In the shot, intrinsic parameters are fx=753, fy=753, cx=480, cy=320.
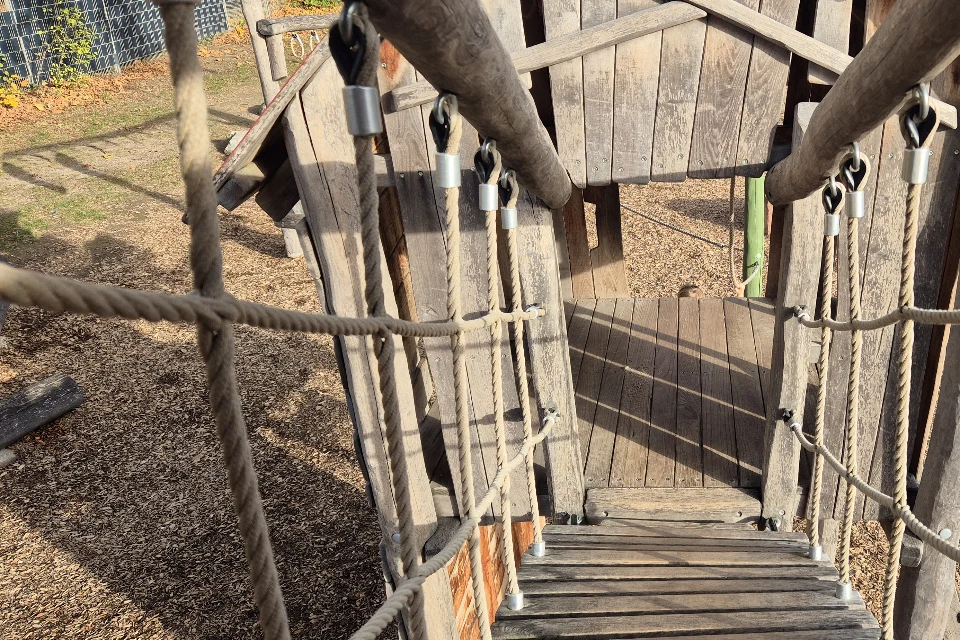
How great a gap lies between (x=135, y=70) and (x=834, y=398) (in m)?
14.9

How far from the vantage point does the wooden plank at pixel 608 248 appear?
5.64 metres

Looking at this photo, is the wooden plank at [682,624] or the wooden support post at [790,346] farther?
the wooden support post at [790,346]

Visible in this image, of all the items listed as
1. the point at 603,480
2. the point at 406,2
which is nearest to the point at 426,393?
the point at 603,480

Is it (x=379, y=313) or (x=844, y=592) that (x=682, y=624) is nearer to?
(x=844, y=592)

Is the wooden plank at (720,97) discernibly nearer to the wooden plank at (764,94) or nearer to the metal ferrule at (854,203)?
Answer: the wooden plank at (764,94)

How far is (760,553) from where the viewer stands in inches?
96.0

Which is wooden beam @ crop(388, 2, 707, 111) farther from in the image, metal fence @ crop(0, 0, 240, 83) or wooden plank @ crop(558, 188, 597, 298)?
metal fence @ crop(0, 0, 240, 83)

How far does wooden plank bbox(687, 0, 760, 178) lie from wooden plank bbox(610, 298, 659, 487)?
1366mm

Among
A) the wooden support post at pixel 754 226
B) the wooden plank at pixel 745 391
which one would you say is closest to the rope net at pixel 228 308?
the wooden plank at pixel 745 391

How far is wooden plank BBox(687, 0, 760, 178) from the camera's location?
2.56 m

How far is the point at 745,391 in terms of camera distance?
13.1 ft

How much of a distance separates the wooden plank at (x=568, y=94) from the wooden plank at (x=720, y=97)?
1.32 feet

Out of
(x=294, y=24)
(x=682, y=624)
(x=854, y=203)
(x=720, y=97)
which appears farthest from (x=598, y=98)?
(x=294, y=24)

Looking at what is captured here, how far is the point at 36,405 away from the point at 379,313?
614cm
